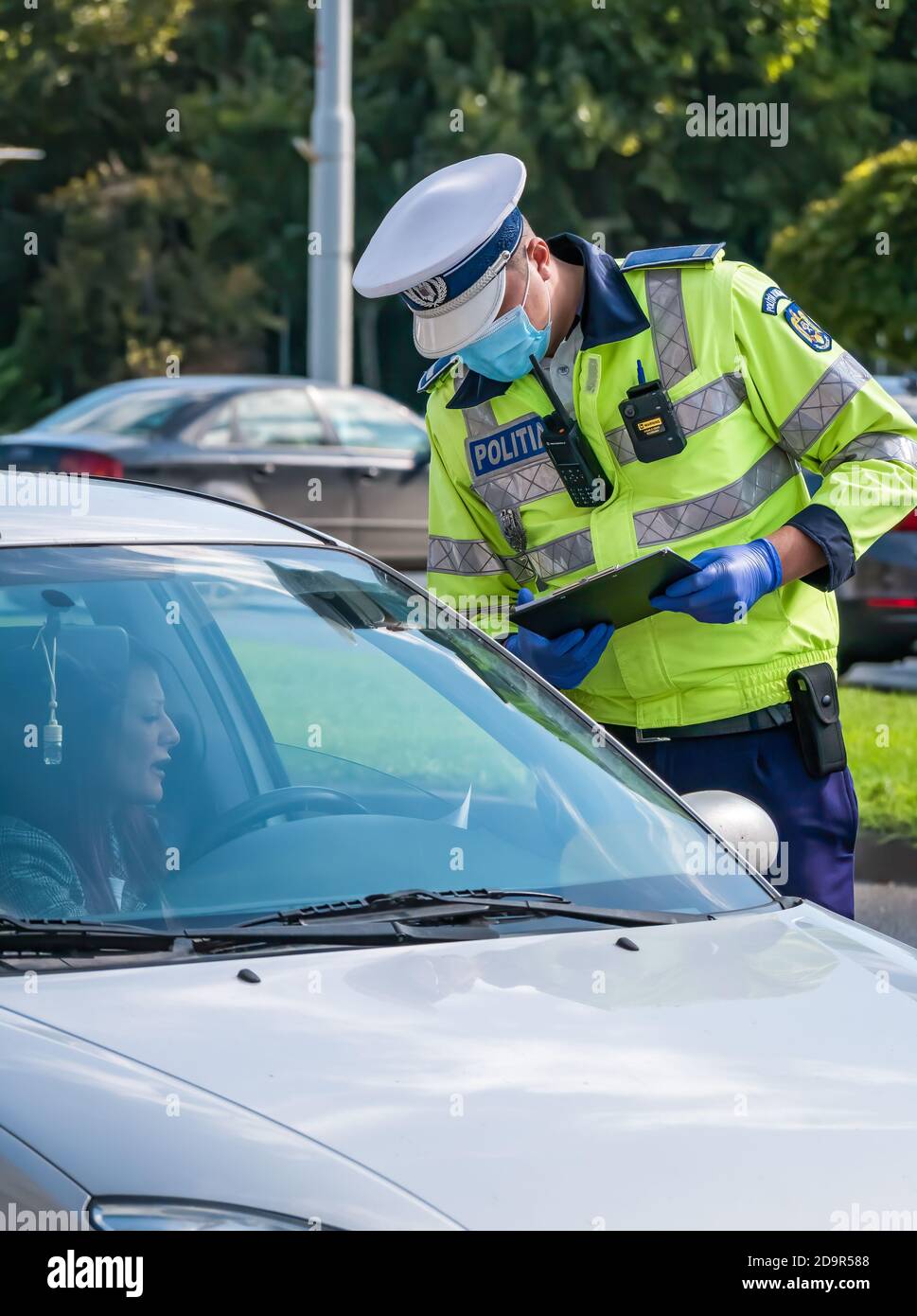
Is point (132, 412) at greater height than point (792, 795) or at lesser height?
greater

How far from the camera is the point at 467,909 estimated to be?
2.53 metres

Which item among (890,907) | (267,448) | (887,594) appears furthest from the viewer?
(267,448)

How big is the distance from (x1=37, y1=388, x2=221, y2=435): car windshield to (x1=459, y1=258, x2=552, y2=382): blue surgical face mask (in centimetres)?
928

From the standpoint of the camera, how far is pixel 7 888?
2.52 m

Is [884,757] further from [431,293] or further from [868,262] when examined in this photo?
[868,262]

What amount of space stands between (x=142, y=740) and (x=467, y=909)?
0.58 m

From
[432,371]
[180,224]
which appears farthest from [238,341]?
[432,371]

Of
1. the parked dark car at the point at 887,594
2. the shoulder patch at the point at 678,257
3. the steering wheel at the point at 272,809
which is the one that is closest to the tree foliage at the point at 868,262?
the parked dark car at the point at 887,594

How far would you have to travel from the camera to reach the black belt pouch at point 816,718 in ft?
10.9

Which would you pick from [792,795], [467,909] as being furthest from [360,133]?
[467,909]

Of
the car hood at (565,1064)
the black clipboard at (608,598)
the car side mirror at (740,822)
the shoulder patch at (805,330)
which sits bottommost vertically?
the car hood at (565,1064)

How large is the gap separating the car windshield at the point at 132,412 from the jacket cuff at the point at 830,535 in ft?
31.3

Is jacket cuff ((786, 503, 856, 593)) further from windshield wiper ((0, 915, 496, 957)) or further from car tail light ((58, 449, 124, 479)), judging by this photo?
car tail light ((58, 449, 124, 479))

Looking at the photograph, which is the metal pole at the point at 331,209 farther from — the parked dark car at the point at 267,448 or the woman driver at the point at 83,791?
the woman driver at the point at 83,791
